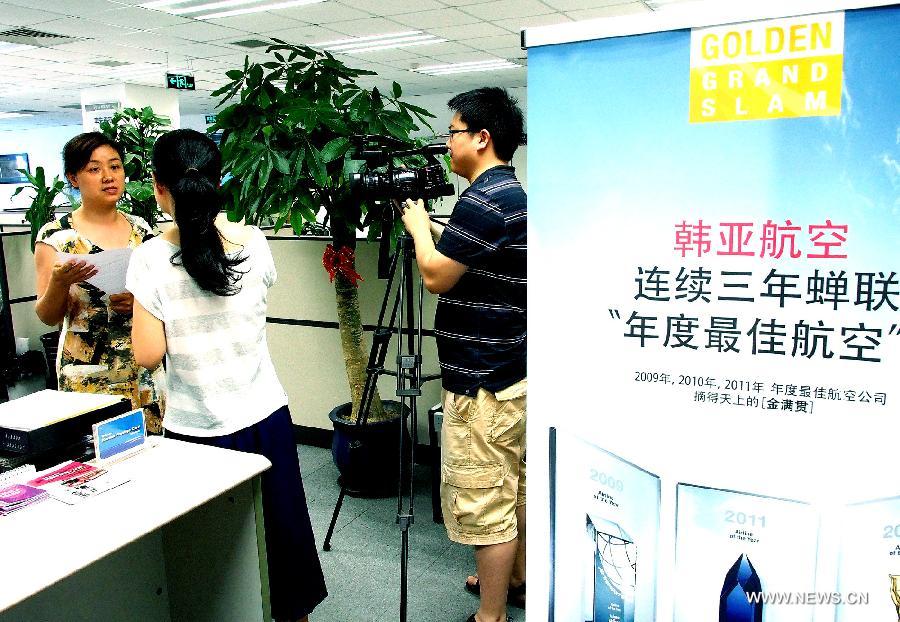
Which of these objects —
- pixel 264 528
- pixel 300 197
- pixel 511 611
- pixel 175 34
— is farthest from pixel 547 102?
pixel 175 34

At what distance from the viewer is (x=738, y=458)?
1.01 metres

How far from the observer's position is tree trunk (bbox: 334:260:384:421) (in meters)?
2.62

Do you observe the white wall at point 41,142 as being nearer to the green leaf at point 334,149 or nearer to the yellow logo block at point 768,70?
the green leaf at point 334,149

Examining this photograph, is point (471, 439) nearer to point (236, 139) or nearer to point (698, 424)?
point (698, 424)

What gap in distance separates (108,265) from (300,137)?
80 centimetres

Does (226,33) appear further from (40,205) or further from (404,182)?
(404,182)

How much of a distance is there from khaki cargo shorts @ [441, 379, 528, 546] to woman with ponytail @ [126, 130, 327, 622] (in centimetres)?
38

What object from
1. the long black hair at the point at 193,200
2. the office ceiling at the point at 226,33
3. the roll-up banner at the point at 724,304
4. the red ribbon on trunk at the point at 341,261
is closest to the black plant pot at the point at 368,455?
the red ribbon on trunk at the point at 341,261

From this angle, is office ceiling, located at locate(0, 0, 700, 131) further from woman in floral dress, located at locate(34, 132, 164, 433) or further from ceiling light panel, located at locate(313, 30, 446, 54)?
woman in floral dress, located at locate(34, 132, 164, 433)

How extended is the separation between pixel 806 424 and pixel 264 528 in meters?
1.11

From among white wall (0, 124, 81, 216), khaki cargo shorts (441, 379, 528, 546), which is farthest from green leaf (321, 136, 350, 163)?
white wall (0, 124, 81, 216)

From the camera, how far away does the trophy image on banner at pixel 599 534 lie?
3.56 feet

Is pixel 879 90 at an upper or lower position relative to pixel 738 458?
upper

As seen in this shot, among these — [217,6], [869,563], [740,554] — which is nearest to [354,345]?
[740,554]
